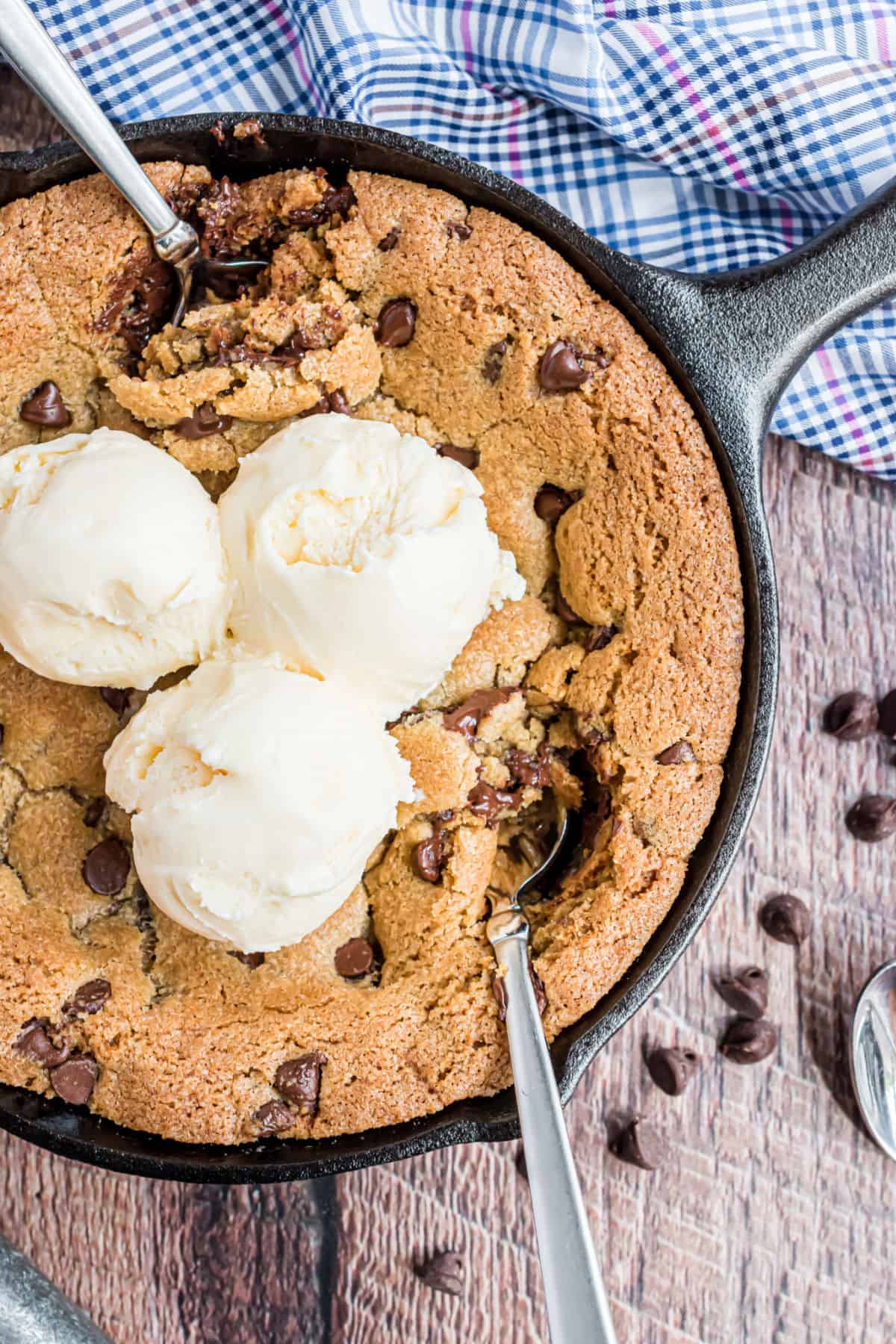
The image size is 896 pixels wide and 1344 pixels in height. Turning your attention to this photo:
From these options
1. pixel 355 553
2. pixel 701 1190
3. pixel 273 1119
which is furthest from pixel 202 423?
pixel 701 1190

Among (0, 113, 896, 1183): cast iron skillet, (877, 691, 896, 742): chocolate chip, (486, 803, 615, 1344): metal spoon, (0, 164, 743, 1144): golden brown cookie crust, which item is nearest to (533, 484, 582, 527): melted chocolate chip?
(0, 164, 743, 1144): golden brown cookie crust

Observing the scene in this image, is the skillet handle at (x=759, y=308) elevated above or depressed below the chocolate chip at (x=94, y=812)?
above

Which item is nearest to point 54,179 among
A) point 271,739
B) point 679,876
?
point 271,739

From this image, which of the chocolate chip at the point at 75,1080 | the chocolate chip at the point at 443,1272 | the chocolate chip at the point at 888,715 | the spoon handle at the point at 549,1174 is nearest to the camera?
the spoon handle at the point at 549,1174

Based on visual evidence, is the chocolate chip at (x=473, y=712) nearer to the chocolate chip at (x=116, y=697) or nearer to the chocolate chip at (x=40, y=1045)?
the chocolate chip at (x=116, y=697)

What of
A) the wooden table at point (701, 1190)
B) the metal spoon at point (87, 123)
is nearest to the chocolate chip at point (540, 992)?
the wooden table at point (701, 1190)

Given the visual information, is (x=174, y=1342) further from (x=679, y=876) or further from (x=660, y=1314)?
(x=679, y=876)
